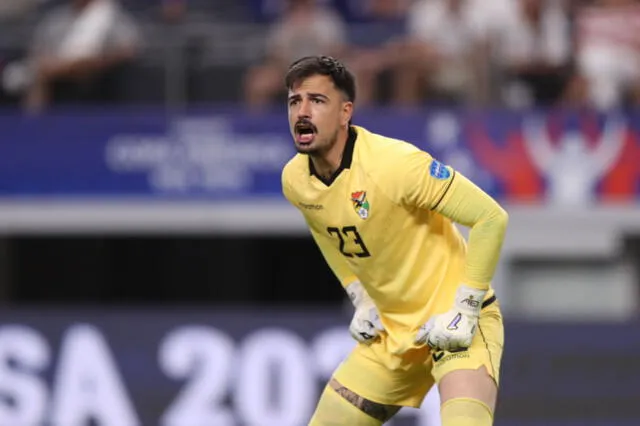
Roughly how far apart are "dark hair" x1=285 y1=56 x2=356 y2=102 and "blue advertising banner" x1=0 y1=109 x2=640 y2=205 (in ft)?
19.2

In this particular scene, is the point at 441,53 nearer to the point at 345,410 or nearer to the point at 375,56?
the point at 375,56

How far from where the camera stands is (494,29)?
11883 millimetres

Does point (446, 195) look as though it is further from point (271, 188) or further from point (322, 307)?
point (322, 307)

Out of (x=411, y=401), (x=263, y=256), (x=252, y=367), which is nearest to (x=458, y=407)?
(x=411, y=401)

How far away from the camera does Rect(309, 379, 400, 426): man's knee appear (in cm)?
645

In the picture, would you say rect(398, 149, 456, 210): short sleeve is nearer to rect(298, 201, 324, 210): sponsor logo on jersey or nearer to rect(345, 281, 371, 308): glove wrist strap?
rect(298, 201, 324, 210): sponsor logo on jersey

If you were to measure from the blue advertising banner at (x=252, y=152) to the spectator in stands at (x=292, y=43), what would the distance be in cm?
23

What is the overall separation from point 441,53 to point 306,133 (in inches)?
233

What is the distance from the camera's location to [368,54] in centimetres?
1182

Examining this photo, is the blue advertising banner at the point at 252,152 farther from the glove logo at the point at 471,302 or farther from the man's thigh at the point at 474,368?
the glove logo at the point at 471,302

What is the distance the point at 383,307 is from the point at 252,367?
13.6 ft

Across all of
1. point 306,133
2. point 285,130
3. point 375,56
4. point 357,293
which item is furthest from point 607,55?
point 306,133

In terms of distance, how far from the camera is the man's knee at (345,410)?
254 inches

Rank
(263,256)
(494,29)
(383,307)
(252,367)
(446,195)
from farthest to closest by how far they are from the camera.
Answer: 1. (263,256)
2. (494,29)
3. (252,367)
4. (383,307)
5. (446,195)
